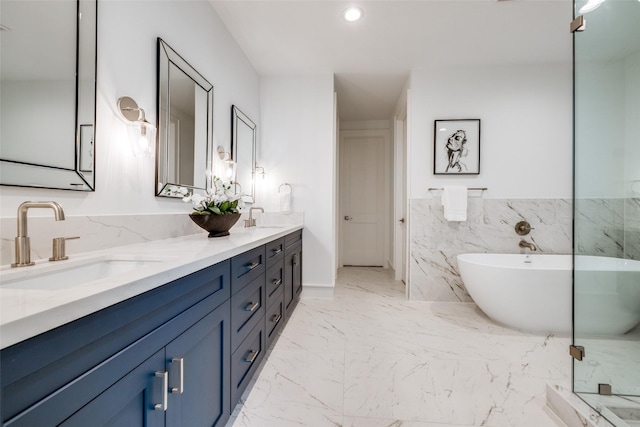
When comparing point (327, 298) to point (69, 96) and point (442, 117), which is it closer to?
point (442, 117)

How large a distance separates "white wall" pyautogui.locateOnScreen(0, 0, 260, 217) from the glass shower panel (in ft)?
7.52

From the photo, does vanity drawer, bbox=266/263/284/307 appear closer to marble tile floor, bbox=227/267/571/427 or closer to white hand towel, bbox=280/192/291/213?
marble tile floor, bbox=227/267/571/427

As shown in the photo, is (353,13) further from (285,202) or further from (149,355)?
(149,355)

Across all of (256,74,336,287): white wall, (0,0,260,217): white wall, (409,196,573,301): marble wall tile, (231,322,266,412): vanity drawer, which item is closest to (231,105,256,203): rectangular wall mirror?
(256,74,336,287): white wall

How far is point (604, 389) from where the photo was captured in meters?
1.38

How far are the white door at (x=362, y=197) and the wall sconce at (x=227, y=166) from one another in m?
2.79

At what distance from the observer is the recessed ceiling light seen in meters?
2.11

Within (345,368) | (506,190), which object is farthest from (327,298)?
(506,190)

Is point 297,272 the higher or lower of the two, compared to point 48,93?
lower

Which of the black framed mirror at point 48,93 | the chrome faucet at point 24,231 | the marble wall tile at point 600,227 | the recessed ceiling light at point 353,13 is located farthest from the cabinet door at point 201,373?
the recessed ceiling light at point 353,13

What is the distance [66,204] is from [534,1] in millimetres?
3152

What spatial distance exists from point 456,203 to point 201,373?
271cm

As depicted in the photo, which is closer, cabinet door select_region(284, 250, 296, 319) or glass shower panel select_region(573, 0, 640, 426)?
glass shower panel select_region(573, 0, 640, 426)

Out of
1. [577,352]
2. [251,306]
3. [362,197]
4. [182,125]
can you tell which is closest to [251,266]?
[251,306]
